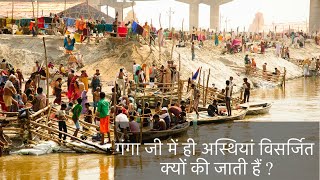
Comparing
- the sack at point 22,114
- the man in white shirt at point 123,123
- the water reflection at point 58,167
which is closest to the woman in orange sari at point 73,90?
the man in white shirt at point 123,123

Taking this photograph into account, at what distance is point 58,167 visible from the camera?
13102 millimetres

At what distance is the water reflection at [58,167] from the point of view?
1248 centimetres

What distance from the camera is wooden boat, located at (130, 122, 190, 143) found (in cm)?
1480

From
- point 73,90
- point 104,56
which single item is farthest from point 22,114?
point 104,56

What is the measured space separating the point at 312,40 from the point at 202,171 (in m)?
45.2

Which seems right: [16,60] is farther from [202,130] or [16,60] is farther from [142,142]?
[142,142]

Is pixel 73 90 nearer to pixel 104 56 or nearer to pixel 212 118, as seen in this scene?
pixel 212 118

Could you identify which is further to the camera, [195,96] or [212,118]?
[195,96]

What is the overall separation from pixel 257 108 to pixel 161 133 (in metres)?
7.35

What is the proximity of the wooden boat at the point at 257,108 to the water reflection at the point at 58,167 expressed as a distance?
9.05 metres

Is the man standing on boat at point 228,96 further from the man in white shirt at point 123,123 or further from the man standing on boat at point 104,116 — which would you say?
the man standing on boat at point 104,116

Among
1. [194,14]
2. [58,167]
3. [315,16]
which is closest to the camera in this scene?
[58,167]

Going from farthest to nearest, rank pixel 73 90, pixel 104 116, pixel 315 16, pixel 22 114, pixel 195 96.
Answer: pixel 315 16, pixel 195 96, pixel 73 90, pixel 104 116, pixel 22 114

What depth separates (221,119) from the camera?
19281 mm
